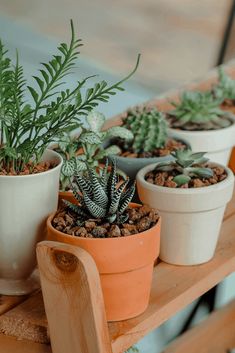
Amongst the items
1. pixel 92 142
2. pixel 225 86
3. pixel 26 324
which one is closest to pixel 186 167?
pixel 92 142

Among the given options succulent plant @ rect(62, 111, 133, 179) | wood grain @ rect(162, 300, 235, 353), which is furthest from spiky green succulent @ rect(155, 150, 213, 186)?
wood grain @ rect(162, 300, 235, 353)

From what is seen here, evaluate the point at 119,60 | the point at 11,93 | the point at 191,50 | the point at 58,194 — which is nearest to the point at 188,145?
the point at 58,194

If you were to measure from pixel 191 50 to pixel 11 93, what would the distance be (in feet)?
6.71

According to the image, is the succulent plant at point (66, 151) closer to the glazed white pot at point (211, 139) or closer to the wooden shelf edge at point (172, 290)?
the wooden shelf edge at point (172, 290)

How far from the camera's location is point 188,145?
1.46 metres

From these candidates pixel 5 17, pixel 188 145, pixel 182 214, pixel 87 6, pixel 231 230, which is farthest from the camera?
pixel 87 6

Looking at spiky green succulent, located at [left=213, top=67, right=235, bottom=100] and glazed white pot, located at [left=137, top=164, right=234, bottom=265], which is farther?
spiky green succulent, located at [left=213, top=67, right=235, bottom=100]

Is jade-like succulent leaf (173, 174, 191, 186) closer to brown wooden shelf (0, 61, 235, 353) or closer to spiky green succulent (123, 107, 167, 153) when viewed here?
brown wooden shelf (0, 61, 235, 353)

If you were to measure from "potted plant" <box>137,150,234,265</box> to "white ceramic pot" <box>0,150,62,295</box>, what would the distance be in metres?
0.18

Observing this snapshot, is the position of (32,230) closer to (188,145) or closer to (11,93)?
(11,93)

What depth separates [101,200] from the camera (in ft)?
3.31

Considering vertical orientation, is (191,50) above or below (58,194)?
below

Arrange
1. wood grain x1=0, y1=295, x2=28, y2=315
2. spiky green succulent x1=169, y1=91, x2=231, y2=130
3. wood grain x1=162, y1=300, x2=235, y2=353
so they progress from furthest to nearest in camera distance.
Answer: wood grain x1=162, y1=300, x2=235, y2=353
spiky green succulent x1=169, y1=91, x2=231, y2=130
wood grain x1=0, y1=295, x2=28, y2=315

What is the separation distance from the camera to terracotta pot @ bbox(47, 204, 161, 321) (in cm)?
95
